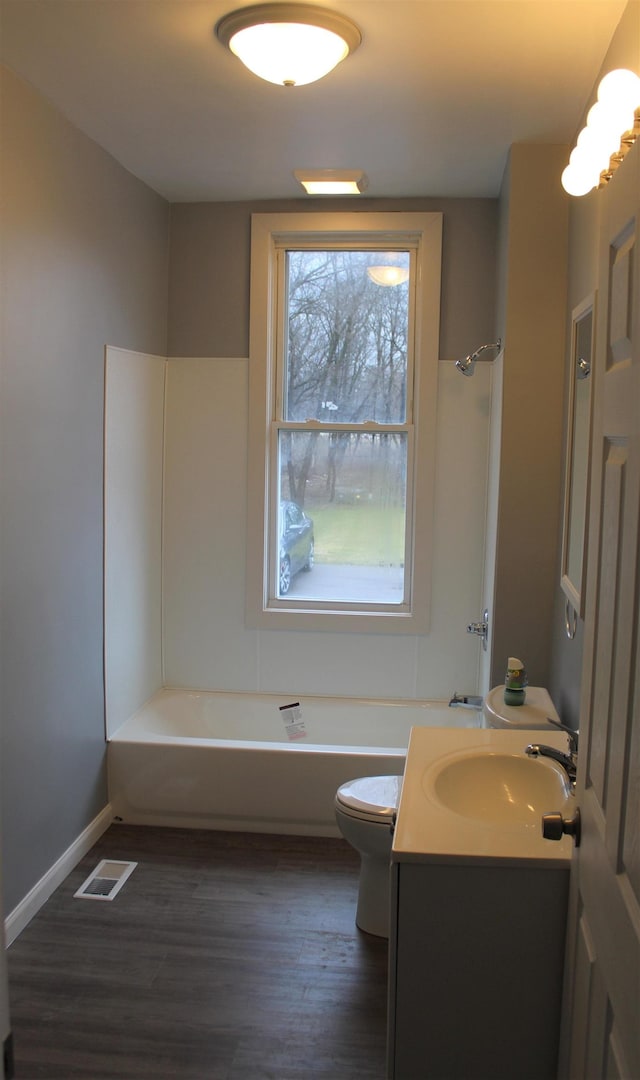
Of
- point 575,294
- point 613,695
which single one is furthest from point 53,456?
point 613,695

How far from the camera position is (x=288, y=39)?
7.31 ft

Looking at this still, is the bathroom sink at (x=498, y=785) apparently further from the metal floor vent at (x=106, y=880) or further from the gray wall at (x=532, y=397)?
the metal floor vent at (x=106, y=880)

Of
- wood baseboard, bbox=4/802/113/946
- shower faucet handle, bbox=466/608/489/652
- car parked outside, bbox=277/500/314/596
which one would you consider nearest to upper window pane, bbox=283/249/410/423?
car parked outside, bbox=277/500/314/596

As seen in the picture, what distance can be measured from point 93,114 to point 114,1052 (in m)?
2.74

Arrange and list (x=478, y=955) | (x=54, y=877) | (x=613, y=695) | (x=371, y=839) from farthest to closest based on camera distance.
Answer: (x=54, y=877) → (x=371, y=839) → (x=478, y=955) → (x=613, y=695)

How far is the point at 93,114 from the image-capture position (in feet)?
9.50

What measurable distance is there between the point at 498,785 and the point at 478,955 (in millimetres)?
539

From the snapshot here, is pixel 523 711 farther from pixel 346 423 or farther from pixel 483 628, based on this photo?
pixel 346 423

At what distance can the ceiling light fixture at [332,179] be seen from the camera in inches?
130

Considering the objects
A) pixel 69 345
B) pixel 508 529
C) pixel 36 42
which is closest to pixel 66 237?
pixel 69 345

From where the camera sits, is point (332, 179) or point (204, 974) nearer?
point (204, 974)

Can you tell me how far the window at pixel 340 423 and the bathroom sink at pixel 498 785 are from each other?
1771 millimetres

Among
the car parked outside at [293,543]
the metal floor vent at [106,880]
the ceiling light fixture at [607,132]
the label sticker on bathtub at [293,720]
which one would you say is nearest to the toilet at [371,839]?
the metal floor vent at [106,880]

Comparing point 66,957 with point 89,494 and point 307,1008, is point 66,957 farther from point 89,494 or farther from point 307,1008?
point 89,494
